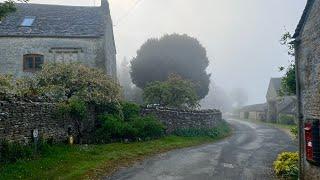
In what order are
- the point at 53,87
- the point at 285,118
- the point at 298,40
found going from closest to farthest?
the point at 298,40, the point at 53,87, the point at 285,118

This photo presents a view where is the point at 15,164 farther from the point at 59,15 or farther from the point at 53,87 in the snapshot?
the point at 59,15

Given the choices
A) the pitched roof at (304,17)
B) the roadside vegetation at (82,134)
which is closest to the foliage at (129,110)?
the roadside vegetation at (82,134)

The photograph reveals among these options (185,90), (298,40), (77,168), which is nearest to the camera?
(298,40)

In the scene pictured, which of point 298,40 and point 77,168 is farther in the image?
point 77,168

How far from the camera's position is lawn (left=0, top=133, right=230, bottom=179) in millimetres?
15406

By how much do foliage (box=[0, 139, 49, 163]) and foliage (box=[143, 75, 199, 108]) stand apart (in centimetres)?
1793

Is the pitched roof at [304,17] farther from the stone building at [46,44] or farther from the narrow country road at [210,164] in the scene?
the stone building at [46,44]

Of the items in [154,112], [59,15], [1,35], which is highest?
[59,15]

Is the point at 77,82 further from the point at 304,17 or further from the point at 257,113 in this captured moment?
the point at 257,113

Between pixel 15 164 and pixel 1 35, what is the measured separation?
20224 millimetres

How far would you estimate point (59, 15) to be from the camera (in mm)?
37031

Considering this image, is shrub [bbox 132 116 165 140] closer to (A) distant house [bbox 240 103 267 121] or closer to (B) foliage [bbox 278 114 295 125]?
(B) foliage [bbox 278 114 295 125]

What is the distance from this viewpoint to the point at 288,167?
1736cm

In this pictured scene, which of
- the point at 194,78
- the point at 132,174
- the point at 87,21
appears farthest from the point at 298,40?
the point at 194,78
